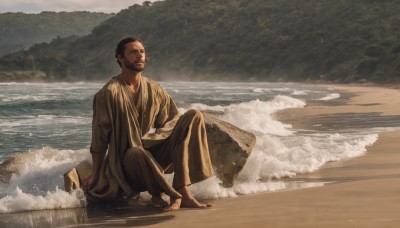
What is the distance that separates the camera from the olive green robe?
5.23m

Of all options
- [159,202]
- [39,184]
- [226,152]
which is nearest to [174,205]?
[159,202]

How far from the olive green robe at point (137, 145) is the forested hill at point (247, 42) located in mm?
51130

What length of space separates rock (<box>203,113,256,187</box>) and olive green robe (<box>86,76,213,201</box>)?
3.03 ft

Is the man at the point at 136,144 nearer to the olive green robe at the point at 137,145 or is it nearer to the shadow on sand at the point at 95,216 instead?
the olive green robe at the point at 137,145

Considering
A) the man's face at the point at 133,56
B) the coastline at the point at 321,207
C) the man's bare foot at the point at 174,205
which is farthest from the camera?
the man's face at the point at 133,56

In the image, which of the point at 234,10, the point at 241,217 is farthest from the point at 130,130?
the point at 234,10

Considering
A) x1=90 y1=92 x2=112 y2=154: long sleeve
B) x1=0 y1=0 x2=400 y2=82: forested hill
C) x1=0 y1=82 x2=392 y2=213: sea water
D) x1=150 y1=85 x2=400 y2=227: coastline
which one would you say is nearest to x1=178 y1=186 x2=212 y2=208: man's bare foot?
x1=150 y1=85 x2=400 y2=227: coastline

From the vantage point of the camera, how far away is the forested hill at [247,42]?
6994 cm

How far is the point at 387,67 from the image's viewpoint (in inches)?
2275

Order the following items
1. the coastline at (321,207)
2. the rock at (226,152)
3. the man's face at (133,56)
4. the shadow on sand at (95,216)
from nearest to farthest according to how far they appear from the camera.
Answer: the coastline at (321,207) < the shadow on sand at (95,216) < the man's face at (133,56) < the rock at (226,152)

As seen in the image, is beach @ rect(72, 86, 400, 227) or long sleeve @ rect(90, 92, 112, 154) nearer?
beach @ rect(72, 86, 400, 227)

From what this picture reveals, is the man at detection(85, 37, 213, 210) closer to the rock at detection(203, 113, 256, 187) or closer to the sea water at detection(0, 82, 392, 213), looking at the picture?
the sea water at detection(0, 82, 392, 213)

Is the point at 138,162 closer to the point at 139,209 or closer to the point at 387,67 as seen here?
the point at 139,209

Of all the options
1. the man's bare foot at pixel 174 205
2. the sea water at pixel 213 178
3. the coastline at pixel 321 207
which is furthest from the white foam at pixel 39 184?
the coastline at pixel 321 207
